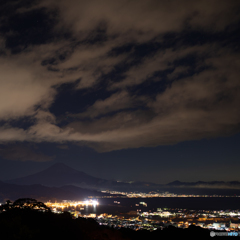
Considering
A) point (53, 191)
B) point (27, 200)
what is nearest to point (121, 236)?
point (27, 200)

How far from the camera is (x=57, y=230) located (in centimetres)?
1223

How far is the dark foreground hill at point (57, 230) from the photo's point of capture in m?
9.66

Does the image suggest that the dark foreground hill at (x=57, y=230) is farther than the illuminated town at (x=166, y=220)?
No

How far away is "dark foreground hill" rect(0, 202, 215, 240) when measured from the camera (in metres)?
9.66

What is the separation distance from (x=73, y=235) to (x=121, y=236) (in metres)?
3.38

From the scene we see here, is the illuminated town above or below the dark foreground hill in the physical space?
below

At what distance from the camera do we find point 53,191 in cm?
17338

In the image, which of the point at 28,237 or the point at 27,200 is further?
the point at 27,200

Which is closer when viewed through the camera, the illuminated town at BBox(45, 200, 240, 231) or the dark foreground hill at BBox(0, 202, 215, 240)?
the dark foreground hill at BBox(0, 202, 215, 240)

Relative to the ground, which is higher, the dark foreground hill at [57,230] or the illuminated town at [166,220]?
the dark foreground hill at [57,230]

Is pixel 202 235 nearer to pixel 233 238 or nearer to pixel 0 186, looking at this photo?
pixel 233 238

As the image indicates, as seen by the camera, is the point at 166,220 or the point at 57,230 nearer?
the point at 57,230

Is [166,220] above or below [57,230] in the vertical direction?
below

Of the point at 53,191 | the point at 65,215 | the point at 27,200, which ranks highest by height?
the point at 27,200
